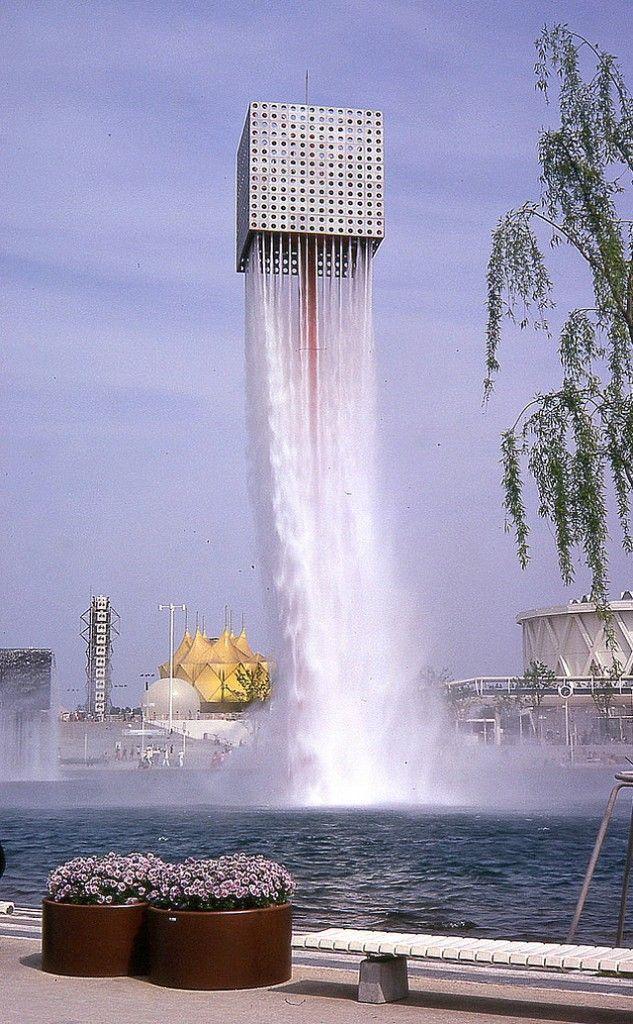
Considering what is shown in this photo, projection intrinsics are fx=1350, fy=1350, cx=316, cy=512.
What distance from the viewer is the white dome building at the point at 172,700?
144250 mm

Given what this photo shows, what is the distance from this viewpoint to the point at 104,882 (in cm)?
923

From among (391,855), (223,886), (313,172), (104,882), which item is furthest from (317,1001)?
(313,172)

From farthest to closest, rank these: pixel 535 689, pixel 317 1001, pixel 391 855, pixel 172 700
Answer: pixel 172 700
pixel 535 689
pixel 391 855
pixel 317 1001

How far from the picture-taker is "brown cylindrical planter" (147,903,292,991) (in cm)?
862

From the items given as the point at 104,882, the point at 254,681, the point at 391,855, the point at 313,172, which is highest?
the point at 313,172

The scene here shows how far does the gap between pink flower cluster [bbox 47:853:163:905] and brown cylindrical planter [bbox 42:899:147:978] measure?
8cm

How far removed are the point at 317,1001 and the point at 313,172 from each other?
165ft

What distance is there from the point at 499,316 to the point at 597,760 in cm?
9651

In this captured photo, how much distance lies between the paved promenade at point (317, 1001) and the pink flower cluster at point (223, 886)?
1.77ft

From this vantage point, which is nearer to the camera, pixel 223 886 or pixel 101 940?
pixel 223 886

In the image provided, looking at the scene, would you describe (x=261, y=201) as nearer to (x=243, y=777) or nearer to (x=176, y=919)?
(x=243, y=777)

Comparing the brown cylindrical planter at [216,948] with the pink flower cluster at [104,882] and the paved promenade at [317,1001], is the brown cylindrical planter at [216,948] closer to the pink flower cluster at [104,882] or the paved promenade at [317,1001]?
the paved promenade at [317,1001]

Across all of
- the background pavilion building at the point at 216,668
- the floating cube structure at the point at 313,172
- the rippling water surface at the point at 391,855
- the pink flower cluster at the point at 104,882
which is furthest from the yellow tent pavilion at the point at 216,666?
the pink flower cluster at the point at 104,882

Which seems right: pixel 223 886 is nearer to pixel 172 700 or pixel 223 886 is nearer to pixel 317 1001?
pixel 317 1001
